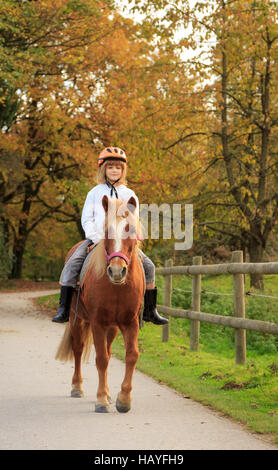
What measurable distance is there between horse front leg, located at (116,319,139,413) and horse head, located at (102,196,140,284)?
76 cm

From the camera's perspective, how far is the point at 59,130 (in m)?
28.1

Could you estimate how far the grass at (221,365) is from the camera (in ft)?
21.4

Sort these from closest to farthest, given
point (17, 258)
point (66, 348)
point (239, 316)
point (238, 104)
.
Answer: point (66, 348) → point (239, 316) → point (238, 104) → point (17, 258)

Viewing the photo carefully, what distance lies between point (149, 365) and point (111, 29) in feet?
44.1

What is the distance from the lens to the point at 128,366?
6.39 m

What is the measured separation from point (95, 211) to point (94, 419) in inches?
86.2

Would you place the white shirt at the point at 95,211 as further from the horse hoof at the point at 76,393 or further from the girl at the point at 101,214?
the horse hoof at the point at 76,393

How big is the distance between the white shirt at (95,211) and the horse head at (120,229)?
0.69 meters

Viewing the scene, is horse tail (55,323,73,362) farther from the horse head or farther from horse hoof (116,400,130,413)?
the horse head

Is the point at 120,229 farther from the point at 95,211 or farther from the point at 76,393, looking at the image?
the point at 76,393

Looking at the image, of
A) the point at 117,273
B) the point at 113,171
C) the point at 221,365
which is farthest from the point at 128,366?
the point at 221,365

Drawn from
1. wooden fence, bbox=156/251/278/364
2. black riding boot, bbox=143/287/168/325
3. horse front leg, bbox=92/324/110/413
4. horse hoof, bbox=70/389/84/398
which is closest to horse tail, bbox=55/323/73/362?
horse hoof, bbox=70/389/84/398

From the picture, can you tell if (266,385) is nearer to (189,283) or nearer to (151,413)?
(151,413)
